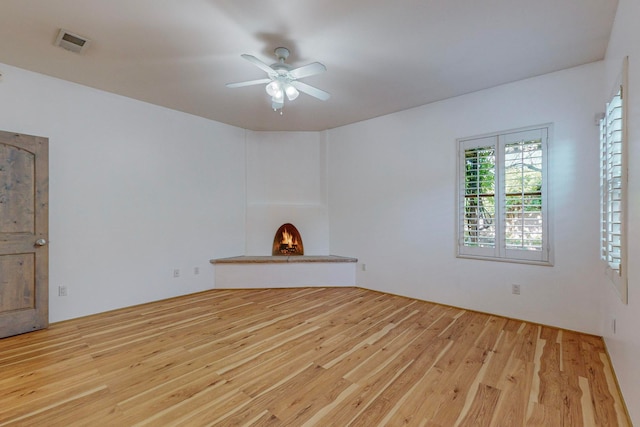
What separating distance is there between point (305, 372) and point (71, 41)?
344cm

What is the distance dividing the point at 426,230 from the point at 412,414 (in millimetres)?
2680

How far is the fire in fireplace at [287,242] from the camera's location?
5238 mm

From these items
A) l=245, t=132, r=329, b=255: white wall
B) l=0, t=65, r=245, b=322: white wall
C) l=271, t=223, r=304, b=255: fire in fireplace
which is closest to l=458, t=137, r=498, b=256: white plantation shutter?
l=245, t=132, r=329, b=255: white wall

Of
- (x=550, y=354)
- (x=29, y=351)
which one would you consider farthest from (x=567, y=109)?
(x=29, y=351)

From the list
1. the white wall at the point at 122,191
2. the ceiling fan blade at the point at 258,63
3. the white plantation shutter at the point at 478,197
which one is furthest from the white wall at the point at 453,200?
the ceiling fan blade at the point at 258,63

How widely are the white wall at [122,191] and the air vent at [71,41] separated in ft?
3.11

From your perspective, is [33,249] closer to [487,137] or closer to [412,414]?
[412,414]

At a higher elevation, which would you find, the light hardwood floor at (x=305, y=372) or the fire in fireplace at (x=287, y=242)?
the fire in fireplace at (x=287, y=242)

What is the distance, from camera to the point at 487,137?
3518 millimetres

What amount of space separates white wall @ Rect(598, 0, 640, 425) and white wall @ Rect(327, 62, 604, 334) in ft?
3.02

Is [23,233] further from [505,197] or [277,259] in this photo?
[505,197]

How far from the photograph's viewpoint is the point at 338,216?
5168 mm

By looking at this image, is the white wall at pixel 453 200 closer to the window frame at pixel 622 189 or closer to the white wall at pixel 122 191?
the window frame at pixel 622 189

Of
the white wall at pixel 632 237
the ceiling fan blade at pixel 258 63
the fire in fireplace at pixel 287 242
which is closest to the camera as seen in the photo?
the white wall at pixel 632 237
